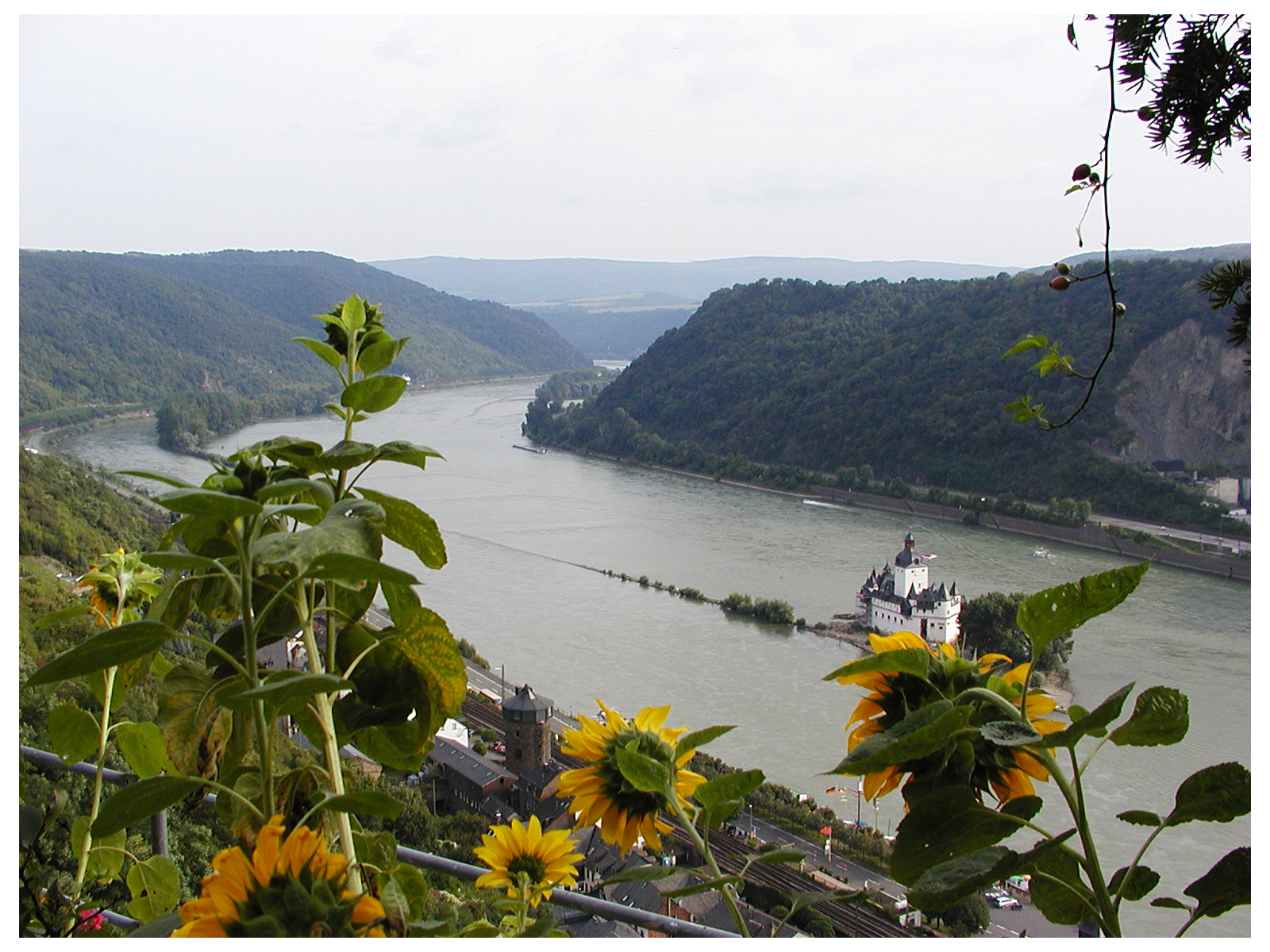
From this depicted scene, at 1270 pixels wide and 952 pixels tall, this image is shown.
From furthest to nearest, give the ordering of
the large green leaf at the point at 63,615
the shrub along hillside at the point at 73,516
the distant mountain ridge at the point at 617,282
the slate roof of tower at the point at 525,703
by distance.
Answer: the distant mountain ridge at the point at 617,282 → the shrub along hillside at the point at 73,516 → the slate roof of tower at the point at 525,703 → the large green leaf at the point at 63,615

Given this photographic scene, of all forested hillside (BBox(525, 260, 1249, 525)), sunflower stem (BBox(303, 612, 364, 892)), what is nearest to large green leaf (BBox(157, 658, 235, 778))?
sunflower stem (BBox(303, 612, 364, 892))

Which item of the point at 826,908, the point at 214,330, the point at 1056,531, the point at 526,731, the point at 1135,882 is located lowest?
the point at 526,731

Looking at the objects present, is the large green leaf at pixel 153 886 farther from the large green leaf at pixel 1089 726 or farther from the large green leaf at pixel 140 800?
the large green leaf at pixel 1089 726

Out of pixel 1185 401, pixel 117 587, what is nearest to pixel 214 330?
pixel 1185 401

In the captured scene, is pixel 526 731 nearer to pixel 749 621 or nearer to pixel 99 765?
pixel 749 621

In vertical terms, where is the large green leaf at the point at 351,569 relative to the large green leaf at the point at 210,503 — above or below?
below

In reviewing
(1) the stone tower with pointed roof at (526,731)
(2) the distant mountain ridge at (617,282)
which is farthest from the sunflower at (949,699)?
(2) the distant mountain ridge at (617,282)
